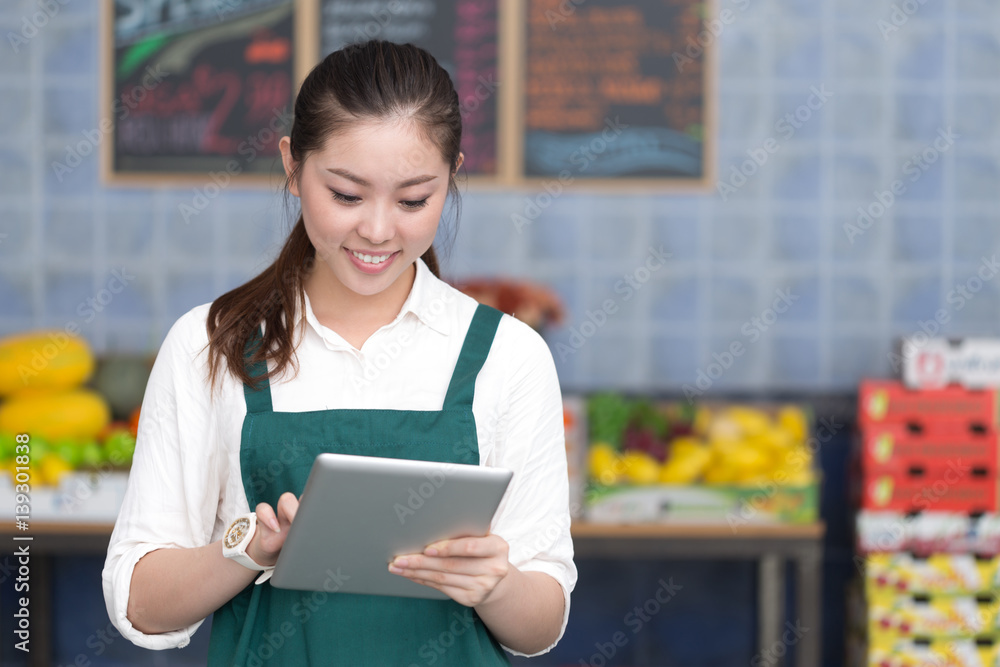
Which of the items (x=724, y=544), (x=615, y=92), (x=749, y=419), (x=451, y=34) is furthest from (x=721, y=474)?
(x=451, y=34)

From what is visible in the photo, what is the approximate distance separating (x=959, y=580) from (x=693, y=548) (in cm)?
75

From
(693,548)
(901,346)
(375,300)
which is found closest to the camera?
(375,300)

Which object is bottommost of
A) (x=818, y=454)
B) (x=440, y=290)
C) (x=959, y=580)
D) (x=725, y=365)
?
(x=959, y=580)

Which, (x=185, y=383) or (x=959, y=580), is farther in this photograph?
(x=959, y=580)

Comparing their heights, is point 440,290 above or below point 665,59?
below

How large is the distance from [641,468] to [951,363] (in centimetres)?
94

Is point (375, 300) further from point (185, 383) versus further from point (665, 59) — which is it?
point (665, 59)

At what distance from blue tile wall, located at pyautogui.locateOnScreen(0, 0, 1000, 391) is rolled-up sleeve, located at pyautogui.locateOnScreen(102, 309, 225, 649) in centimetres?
218

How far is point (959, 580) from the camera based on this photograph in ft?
9.24

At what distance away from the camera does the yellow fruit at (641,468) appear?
278 cm

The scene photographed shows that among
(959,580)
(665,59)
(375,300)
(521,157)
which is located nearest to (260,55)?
(521,157)

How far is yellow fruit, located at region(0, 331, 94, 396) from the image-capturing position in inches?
115

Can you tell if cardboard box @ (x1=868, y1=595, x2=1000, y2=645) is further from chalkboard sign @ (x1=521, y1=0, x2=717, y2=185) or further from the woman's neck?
the woman's neck

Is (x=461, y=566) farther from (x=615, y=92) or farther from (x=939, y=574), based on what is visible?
(x=615, y=92)
